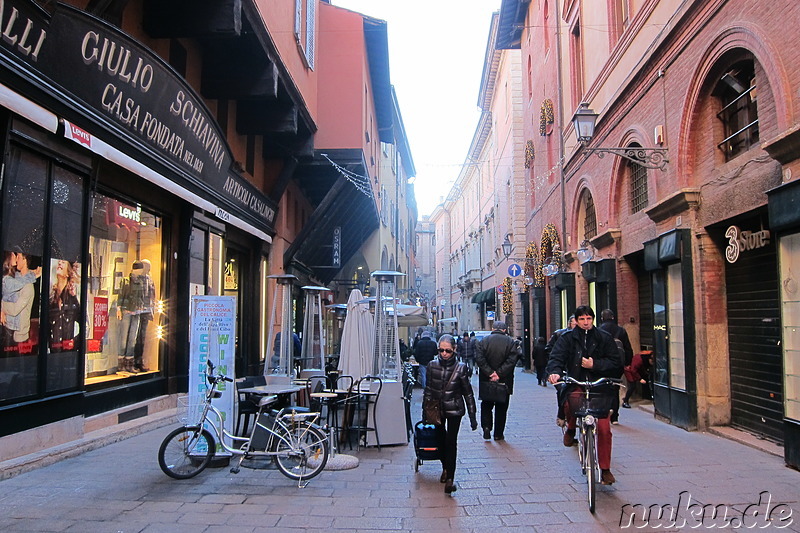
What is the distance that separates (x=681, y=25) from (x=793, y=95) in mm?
3446

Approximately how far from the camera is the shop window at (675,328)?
398 inches

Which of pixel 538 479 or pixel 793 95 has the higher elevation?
pixel 793 95

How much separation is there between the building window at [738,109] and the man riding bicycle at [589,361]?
4.16 m

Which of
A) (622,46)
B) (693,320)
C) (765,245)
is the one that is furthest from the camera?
(622,46)

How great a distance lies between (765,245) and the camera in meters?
8.30

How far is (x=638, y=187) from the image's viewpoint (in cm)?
1332

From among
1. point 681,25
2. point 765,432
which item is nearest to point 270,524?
point 765,432

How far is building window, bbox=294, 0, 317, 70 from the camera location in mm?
15836

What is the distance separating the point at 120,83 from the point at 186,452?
483 cm

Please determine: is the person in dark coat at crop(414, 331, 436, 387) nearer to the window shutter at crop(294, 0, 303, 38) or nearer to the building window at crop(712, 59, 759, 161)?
the window shutter at crop(294, 0, 303, 38)

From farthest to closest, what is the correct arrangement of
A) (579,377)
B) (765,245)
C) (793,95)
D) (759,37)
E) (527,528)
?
(765,245), (759,37), (793,95), (579,377), (527,528)

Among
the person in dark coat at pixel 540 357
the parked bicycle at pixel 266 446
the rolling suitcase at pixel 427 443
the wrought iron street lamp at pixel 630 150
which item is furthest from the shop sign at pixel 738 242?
the person in dark coat at pixel 540 357

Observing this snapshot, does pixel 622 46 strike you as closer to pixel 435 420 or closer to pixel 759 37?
pixel 759 37

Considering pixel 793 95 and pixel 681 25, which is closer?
pixel 793 95
